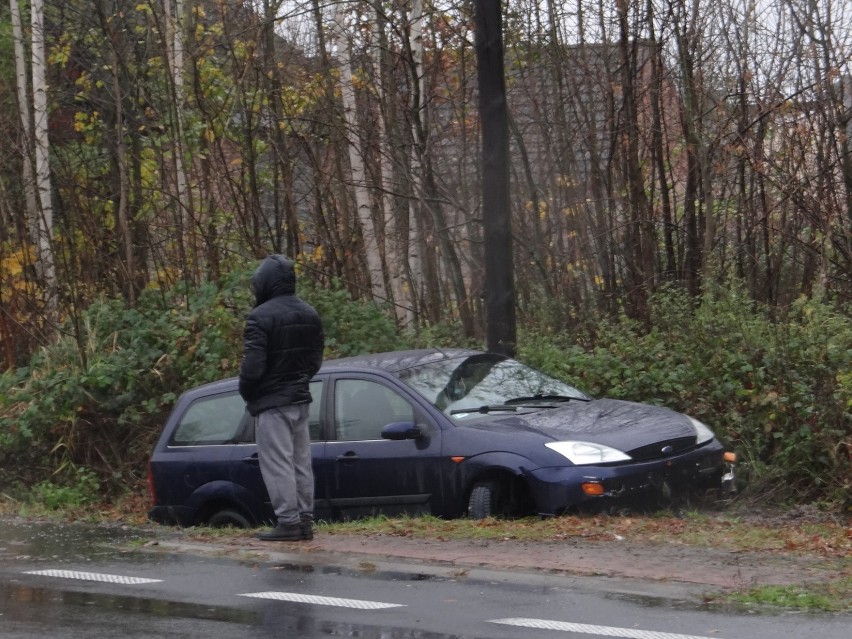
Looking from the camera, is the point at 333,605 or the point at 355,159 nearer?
the point at 333,605

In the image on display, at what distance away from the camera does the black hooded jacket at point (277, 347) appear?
30.2 ft

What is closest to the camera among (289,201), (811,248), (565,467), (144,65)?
(565,467)

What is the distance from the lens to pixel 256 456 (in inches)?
416

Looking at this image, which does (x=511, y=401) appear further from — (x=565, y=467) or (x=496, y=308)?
(x=496, y=308)

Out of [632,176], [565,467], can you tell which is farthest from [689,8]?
[565,467]

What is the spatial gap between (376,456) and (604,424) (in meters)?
1.76

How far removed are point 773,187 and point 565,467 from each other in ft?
27.8

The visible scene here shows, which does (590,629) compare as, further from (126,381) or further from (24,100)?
(24,100)

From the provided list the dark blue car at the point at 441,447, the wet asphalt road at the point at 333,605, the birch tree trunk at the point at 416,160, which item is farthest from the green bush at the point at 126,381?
the wet asphalt road at the point at 333,605

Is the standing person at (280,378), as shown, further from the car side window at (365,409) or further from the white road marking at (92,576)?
the white road marking at (92,576)

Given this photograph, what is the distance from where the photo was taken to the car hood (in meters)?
9.59

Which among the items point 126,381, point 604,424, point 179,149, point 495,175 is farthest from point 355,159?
point 604,424

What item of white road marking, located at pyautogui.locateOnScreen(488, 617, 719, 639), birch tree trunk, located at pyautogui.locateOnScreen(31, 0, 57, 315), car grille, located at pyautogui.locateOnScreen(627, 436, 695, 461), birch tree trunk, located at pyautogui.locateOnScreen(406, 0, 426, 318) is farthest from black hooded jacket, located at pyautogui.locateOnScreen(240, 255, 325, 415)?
birch tree trunk, located at pyautogui.locateOnScreen(31, 0, 57, 315)

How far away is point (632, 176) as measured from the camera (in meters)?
18.0
